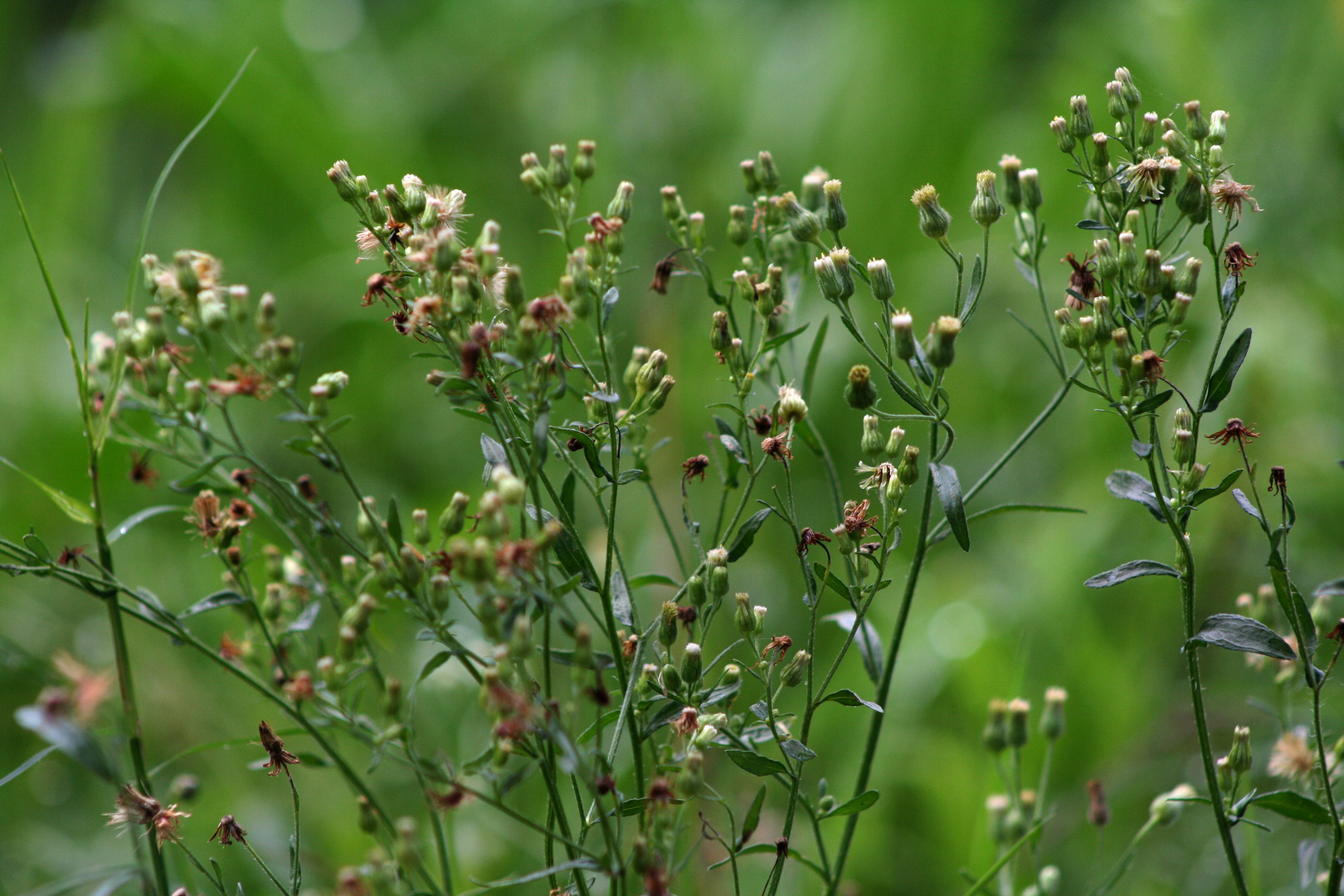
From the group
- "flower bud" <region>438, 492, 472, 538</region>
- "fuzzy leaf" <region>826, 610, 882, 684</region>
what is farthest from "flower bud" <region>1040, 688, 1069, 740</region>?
"flower bud" <region>438, 492, 472, 538</region>

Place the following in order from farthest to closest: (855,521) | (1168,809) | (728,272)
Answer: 1. (728,272)
2. (1168,809)
3. (855,521)

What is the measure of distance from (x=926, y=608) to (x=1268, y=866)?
0.55 meters

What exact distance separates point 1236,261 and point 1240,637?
168 mm

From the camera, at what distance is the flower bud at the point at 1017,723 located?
0.62m

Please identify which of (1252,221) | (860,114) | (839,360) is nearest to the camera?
(839,360)

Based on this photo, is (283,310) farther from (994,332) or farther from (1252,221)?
(1252,221)

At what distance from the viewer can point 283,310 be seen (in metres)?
1.82

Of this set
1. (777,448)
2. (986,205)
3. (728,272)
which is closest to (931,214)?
(986,205)

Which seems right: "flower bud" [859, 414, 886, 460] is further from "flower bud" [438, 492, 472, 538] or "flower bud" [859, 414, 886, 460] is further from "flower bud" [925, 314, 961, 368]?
"flower bud" [438, 492, 472, 538]

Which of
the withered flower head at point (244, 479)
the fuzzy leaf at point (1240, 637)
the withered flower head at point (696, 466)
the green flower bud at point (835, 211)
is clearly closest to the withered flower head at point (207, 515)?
the withered flower head at point (244, 479)

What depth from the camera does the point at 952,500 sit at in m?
0.41

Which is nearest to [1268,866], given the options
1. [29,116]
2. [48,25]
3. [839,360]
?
[839,360]

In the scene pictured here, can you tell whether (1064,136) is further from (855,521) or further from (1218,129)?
(855,521)

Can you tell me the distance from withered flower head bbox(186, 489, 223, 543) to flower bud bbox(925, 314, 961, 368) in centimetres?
32
